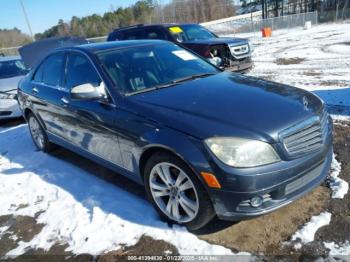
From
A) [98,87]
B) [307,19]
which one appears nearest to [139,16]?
[307,19]

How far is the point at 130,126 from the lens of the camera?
328 cm

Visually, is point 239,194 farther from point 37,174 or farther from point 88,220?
point 37,174

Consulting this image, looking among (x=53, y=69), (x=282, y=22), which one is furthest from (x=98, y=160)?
(x=282, y=22)

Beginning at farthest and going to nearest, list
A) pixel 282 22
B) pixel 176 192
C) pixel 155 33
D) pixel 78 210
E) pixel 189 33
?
pixel 282 22 < pixel 189 33 < pixel 155 33 < pixel 78 210 < pixel 176 192

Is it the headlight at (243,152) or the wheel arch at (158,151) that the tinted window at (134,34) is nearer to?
the wheel arch at (158,151)

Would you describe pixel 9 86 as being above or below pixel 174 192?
above

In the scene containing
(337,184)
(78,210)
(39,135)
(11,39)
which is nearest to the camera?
(337,184)

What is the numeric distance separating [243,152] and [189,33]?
8.58 m

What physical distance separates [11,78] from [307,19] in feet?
120

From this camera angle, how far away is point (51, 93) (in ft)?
15.3

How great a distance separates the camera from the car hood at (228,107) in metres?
2.73

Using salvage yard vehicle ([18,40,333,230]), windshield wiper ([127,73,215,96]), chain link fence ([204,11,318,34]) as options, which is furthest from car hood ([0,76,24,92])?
chain link fence ([204,11,318,34])

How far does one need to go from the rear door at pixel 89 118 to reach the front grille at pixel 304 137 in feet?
5.46

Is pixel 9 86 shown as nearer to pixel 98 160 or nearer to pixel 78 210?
pixel 98 160
